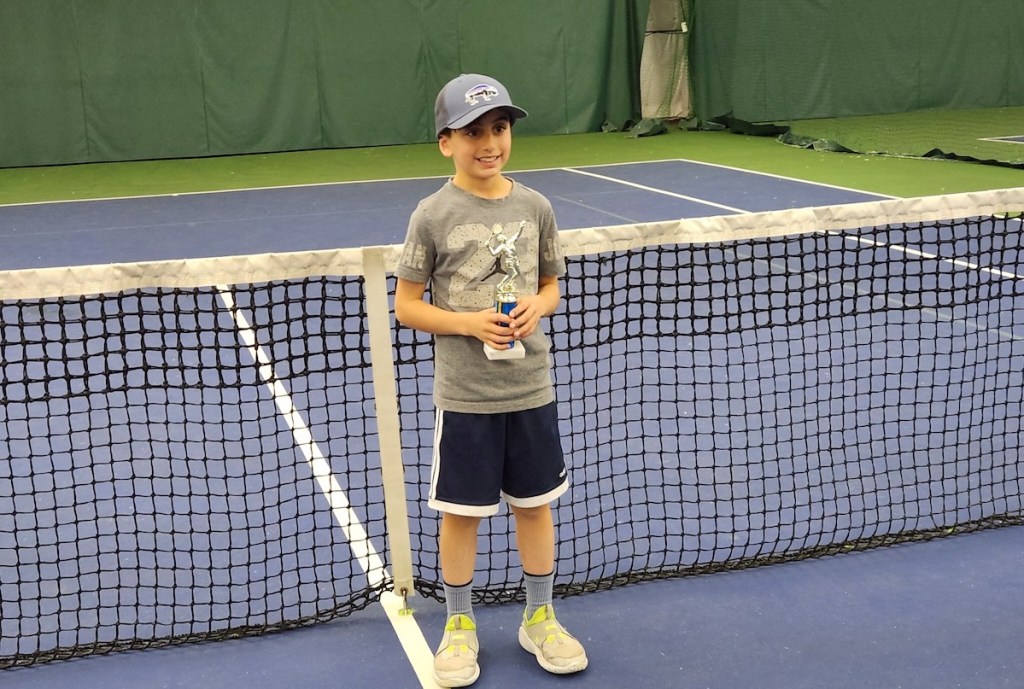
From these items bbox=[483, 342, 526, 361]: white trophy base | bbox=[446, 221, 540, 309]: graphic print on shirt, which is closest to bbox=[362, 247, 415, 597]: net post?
bbox=[446, 221, 540, 309]: graphic print on shirt

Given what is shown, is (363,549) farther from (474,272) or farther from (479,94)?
(479,94)

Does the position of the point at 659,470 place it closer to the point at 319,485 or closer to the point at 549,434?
→ the point at 319,485

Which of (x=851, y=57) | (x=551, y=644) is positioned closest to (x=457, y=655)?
(x=551, y=644)

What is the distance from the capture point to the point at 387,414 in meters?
3.23

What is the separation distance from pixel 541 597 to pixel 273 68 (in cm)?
1488

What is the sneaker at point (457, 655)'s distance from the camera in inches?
A: 113

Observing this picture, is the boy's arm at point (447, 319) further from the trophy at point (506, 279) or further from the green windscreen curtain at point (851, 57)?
the green windscreen curtain at point (851, 57)

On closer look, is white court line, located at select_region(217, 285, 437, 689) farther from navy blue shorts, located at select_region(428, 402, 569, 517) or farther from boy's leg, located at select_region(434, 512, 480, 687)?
navy blue shorts, located at select_region(428, 402, 569, 517)

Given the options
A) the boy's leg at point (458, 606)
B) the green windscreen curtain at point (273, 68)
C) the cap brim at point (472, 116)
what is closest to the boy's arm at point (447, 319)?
the cap brim at point (472, 116)

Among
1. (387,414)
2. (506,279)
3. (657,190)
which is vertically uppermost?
(506,279)

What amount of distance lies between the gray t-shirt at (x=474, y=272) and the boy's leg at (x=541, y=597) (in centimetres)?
34

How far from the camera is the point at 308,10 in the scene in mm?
16781

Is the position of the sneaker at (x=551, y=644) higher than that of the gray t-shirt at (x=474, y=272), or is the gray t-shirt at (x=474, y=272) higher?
the gray t-shirt at (x=474, y=272)

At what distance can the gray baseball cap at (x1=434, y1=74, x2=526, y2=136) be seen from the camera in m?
2.65
